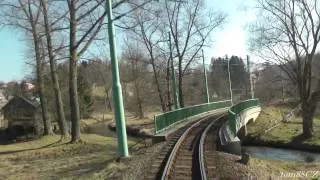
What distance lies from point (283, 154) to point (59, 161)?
1727cm

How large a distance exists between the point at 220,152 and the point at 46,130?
1990 cm

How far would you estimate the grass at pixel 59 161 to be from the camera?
1641cm

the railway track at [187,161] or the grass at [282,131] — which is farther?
the grass at [282,131]

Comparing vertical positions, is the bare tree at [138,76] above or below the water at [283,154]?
above

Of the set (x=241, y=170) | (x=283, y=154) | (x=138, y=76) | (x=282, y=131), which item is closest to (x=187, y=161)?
(x=241, y=170)

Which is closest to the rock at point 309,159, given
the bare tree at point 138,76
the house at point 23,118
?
the house at point 23,118

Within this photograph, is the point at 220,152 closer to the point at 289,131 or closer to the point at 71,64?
the point at 71,64

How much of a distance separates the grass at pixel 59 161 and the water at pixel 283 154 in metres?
10.5

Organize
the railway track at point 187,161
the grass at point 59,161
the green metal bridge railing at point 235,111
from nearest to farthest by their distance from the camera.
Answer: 1. the railway track at point 187,161
2. the grass at point 59,161
3. the green metal bridge railing at point 235,111

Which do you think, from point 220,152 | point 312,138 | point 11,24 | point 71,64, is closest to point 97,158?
point 220,152

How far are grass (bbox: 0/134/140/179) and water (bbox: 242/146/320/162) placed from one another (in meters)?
10.5

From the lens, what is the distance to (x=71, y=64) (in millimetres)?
28562

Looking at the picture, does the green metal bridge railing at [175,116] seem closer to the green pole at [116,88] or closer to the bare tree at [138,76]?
the green pole at [116,88]

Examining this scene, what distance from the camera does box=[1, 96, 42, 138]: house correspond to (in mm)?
50219
